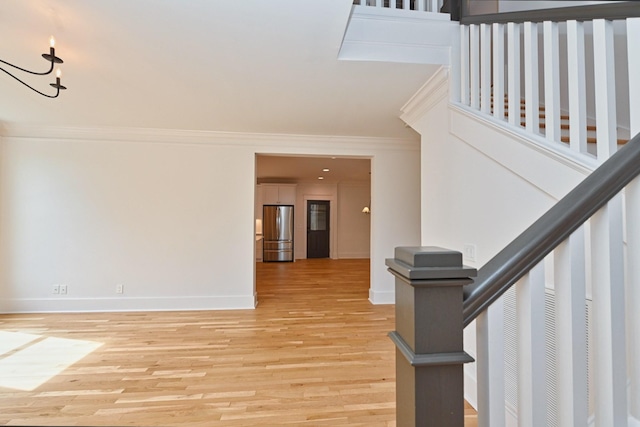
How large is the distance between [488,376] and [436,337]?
0.72 feet

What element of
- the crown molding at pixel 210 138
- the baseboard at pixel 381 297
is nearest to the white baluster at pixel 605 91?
the crown molding at pixel 210 138

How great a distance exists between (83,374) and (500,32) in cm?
390

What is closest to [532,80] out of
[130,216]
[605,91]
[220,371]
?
[605,91]

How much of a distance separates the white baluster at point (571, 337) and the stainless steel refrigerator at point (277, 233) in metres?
8.12

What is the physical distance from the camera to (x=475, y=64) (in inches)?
84.6

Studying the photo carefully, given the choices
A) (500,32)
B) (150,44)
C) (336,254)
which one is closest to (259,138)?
(150,44)

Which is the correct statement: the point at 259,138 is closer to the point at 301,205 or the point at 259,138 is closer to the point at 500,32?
the point at 500,32

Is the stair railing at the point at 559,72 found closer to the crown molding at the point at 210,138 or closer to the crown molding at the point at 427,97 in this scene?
the crown molding at the point at 427,97

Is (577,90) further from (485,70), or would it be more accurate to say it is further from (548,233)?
(548,233)

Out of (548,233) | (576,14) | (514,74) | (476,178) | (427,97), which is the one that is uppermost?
(427,97)

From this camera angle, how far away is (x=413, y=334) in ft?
2.10

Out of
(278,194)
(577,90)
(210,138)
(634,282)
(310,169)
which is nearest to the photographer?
(634,282)

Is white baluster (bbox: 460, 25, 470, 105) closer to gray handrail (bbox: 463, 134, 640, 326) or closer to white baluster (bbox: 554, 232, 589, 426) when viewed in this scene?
gray handrail (bbox: 463, 134, 640, 326)

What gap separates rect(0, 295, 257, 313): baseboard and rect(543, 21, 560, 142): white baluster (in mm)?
3704
